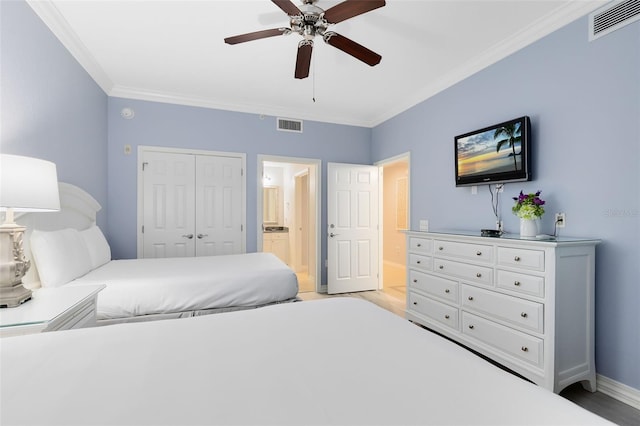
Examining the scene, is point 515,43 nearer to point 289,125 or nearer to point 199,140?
point 289,125

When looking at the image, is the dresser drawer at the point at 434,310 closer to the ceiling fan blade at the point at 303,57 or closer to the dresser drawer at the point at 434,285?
the dresser drawer at the point at 434,285

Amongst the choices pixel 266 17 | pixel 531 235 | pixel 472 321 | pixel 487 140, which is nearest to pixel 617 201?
pixel 531 235

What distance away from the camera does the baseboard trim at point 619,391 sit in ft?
6.43

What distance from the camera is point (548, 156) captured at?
2.49 meters

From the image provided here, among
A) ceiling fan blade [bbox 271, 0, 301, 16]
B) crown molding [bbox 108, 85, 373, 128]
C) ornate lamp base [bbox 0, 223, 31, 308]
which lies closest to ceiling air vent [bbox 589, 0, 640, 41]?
ceiling fan blade [bbox 271, 0, 301, 16]

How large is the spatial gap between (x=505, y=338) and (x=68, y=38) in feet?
14.2

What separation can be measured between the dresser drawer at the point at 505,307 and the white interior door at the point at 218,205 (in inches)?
117

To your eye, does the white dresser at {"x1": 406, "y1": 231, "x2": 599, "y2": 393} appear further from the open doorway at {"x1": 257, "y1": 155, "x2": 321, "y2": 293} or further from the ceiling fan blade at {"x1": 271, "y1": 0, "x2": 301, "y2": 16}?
the open doorway at {"x1": 257, "y1": 155, "x2": 321, "y2": 293}

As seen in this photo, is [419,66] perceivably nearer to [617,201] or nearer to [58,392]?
[617,201]

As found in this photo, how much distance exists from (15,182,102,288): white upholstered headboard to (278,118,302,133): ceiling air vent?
252cm

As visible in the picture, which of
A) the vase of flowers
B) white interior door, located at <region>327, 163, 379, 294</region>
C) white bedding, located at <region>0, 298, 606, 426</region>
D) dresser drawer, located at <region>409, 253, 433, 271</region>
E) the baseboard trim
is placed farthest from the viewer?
white interior door, located at <region>327, 163, 379, 294</region>

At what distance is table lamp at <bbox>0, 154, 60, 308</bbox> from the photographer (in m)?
1.46

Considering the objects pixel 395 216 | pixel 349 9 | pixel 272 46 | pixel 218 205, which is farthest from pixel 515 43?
pixel 395 216

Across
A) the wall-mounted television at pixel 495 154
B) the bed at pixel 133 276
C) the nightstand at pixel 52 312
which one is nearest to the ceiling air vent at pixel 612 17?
the wall-mounted television at pixel 495 154
